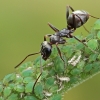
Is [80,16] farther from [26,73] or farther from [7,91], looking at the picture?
[7,91]

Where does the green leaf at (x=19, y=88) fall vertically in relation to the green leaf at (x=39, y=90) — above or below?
above

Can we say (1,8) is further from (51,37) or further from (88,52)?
(88,52)

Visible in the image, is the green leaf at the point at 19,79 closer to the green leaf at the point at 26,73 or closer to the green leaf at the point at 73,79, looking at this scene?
the green leaf at the point at 26,73

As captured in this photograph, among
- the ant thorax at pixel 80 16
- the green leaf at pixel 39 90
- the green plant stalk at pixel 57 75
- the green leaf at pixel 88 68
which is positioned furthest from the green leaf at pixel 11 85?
the ant thorax at pixel 80 16

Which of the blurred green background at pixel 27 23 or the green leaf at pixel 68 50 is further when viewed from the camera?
the blurred green background at pixel 27 23

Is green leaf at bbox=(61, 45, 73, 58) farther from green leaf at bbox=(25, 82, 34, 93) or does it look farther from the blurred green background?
the blurred green background
